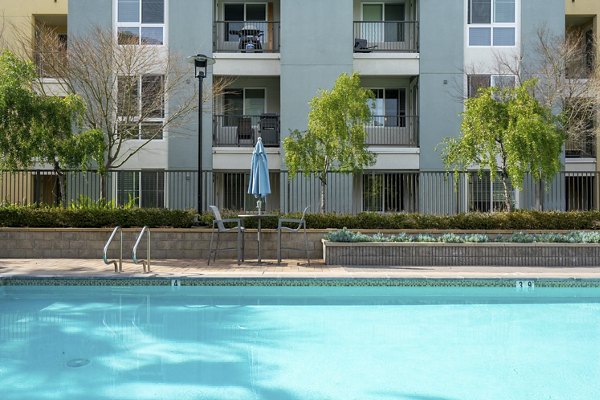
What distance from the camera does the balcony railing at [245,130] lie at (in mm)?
18219

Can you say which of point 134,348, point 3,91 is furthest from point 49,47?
point 134,348

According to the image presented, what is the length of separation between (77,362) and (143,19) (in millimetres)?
15367

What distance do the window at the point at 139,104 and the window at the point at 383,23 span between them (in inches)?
301

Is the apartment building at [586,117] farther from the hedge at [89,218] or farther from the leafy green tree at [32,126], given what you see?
the leafy green tree at [32,126]

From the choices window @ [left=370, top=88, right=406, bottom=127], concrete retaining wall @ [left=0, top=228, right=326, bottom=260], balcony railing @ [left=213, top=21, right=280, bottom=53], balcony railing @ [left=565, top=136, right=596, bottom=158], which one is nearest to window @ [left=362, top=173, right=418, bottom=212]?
window @ [left=370, top=88, right=406, bottom=127]

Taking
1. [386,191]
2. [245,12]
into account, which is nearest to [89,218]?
[386,191]

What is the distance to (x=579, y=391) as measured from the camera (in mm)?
4641

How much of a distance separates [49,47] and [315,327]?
13420mm

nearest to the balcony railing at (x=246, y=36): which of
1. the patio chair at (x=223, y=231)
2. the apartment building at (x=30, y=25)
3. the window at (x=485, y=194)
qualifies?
the apartment building at (x=30, y=25)

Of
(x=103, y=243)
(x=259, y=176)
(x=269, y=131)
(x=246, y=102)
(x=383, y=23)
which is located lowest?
(x=103, y=243)

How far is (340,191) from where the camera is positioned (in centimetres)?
1753

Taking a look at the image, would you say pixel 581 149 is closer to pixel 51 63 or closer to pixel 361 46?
pixel 361 46

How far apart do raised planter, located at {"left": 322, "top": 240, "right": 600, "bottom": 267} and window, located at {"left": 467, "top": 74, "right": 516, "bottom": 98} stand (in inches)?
326

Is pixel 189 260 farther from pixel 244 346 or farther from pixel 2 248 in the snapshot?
pixel 244 346
